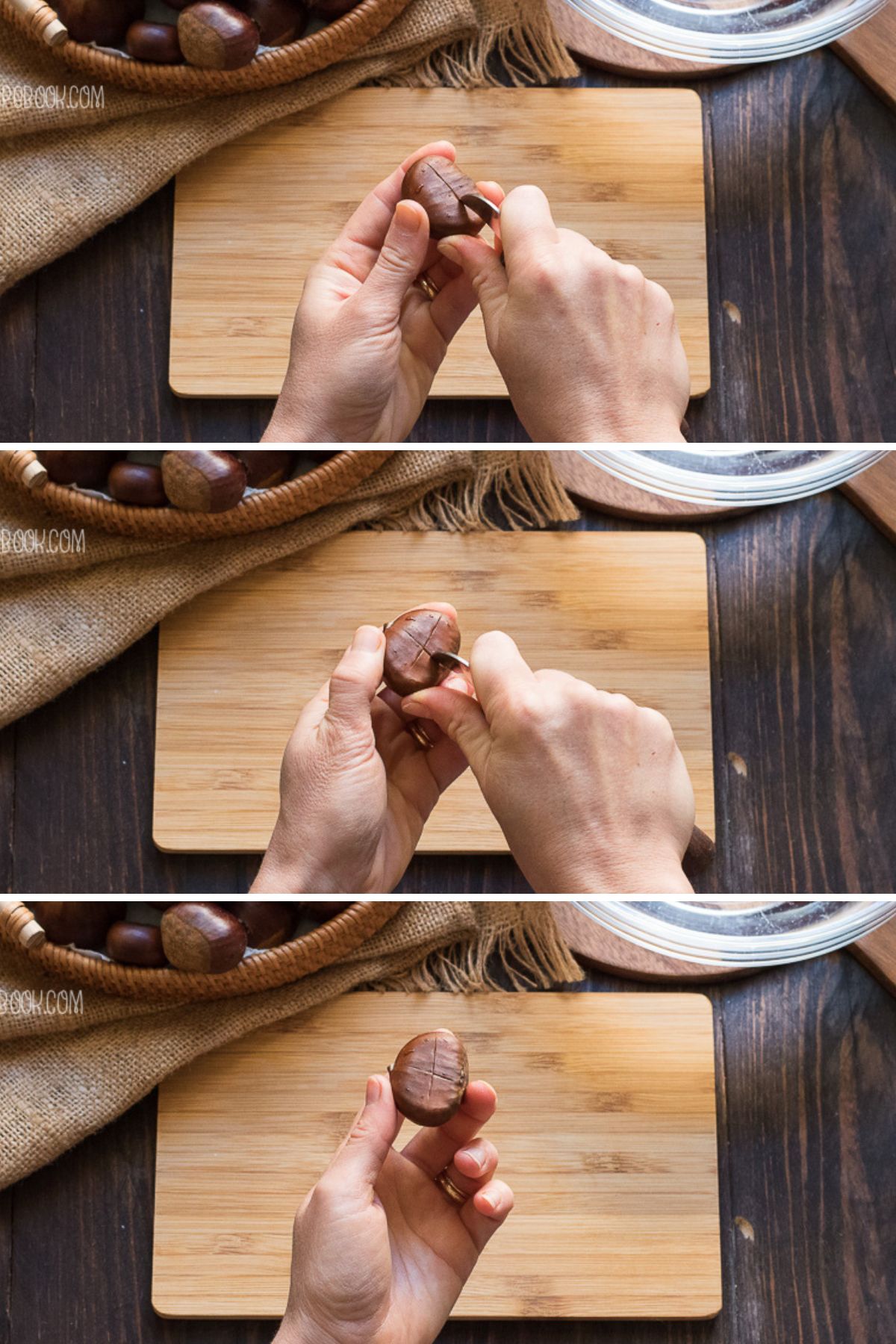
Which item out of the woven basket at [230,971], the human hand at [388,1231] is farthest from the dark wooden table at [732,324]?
the human hand at [388,1231]

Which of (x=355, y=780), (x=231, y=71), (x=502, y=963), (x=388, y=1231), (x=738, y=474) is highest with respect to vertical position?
(x=231, y=71)

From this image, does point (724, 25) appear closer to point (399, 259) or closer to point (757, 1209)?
point (399, 259)

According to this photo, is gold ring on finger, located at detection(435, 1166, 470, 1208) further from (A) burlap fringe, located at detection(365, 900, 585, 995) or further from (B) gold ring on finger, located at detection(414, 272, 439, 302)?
(B) gold ring on finger, located at detection(414, 272, 439, 302)

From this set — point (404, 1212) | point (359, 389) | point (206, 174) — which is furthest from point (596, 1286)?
point (206, 174)

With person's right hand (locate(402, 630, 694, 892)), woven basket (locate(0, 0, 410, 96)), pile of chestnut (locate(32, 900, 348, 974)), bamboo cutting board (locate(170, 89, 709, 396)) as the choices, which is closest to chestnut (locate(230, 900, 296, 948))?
pile of chestnut (locate(32, 900, 348, 974))

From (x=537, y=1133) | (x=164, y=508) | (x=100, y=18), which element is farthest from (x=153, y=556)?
(x=537, y=1133)

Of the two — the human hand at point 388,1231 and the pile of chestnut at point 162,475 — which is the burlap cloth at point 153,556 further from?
the human hand at point 388,1231

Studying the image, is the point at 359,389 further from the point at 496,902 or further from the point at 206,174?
the point at 496,902
